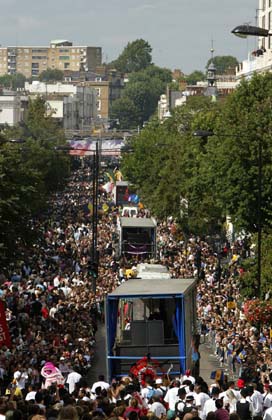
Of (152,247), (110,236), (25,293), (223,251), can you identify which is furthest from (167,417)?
(110,236)

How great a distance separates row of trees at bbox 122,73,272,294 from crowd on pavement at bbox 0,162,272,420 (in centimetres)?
155

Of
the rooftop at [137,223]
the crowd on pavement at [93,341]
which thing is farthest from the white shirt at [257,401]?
the rooftop at [137,223]

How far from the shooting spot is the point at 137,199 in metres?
121

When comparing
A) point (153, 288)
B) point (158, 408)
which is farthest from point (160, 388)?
point (153, 288)

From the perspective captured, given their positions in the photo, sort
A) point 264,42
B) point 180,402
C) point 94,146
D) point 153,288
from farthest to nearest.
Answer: point 94,146, point 264,42, point 153,288, point 180,402

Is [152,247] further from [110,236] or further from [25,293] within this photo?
[25,293]

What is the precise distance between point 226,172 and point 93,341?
63.2 ft

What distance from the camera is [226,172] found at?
65.0 metres

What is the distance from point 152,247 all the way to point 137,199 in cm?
4096

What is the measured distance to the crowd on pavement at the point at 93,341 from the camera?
25.7 metres

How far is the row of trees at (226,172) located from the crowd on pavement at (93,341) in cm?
155

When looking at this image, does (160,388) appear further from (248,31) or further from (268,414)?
(248,31)

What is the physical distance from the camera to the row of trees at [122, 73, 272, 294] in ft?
205

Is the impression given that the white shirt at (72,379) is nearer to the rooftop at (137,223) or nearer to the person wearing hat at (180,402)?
the person wearing hat at (180,402)
